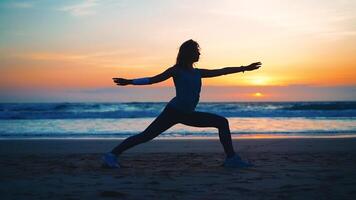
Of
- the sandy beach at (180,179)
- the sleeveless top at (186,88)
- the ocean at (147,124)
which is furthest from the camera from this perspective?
the ocean at (147,124)

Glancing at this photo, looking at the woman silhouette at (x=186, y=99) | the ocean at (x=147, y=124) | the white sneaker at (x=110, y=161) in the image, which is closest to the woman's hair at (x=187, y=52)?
the woman silhouette at (x=186, y=99)

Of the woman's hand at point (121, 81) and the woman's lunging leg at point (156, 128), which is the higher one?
the woman's hand at point (121, 81)

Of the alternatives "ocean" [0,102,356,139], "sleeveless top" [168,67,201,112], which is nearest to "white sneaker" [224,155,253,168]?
"sleeveless top" [168,67,201,112]

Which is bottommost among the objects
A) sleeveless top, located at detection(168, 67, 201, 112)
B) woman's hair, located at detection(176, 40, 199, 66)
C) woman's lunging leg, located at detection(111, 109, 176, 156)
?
woman's lunging leg, located at detection(111, 109, 176, 156)

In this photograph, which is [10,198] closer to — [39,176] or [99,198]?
[99,198]

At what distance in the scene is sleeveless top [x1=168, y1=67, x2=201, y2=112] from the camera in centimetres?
532

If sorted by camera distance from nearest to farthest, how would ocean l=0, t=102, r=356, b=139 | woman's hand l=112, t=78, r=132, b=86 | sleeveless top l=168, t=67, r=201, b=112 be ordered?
woman's hand l=112, t=78, r=132, b=86, sleeveless top l=168, t=67, r=201, b=112, ocean l=0, t=102, r=356, b=139

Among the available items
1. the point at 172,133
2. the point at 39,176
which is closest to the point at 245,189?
the point at 39,176

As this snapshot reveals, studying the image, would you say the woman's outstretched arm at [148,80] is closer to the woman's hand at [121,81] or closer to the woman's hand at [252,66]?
the woman's hand at [121,81]

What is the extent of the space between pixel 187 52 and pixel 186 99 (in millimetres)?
637

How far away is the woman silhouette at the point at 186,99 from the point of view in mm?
5324

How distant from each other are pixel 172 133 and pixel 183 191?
971cm

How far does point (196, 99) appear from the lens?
543cm

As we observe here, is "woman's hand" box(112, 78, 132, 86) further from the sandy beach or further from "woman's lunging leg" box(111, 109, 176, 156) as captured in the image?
the sandy beach
